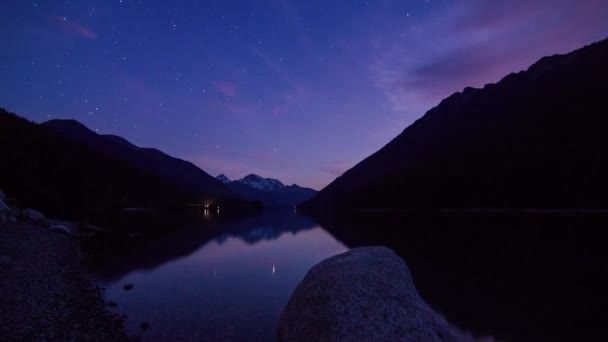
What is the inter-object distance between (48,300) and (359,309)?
1287 cm

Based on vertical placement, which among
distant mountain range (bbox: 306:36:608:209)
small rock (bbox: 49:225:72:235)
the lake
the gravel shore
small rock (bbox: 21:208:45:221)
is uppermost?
distant mountain range (bbox: 306:36:608:209)

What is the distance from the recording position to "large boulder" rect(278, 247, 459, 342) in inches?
397

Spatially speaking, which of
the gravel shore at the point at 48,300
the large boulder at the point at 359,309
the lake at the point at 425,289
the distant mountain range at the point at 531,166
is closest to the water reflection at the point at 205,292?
the lake at the point at 425,289

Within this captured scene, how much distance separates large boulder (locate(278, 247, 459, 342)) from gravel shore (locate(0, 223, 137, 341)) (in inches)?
262

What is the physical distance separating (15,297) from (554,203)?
119 m

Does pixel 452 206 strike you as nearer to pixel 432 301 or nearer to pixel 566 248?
pixel 566 248

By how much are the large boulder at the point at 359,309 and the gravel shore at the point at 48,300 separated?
6.67m

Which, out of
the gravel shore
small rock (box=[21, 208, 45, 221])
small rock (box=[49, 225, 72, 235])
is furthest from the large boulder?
small rock (box=[21, 208, 45, 221])

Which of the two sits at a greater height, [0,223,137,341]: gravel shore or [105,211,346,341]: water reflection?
[0,223,137,341]: gravel shore

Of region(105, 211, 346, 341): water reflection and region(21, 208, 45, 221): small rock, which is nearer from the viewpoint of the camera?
region(105, 211, 346, 341): water reflection

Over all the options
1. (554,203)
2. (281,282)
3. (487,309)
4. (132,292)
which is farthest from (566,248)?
(554,203)

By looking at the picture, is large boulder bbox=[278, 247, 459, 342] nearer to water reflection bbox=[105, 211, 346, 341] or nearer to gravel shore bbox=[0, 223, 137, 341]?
water reflection bbox=[105, 211, 346, 341]

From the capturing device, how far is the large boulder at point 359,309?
10094 mm

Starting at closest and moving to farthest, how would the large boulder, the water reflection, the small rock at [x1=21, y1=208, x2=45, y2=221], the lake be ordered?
1. the large boulder
2. the water reflection
3. the lake
4. the small rock at [x1=21, y1=208, x2=45, y2=221]
